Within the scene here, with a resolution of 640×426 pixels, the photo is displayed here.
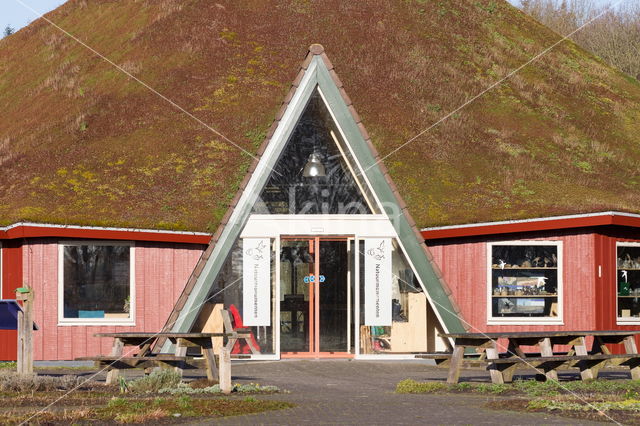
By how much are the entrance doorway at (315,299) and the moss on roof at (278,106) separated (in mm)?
3164

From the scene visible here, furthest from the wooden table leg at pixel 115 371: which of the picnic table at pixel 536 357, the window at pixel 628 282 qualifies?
the window at pixel 628 282

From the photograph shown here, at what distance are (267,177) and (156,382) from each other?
8017mm

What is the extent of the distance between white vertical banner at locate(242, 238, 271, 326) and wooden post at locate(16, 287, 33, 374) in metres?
6.44

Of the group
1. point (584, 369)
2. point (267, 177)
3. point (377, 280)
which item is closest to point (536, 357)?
point (584, 369)

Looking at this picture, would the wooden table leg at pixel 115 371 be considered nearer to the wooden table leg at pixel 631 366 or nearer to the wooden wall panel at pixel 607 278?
the wooden table leg at pixel 631 366

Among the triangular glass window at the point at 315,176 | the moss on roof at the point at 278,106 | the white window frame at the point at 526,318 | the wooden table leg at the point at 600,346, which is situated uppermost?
the moss on roof at the point at 278,106

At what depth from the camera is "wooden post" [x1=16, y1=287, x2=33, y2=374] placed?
17.5 m

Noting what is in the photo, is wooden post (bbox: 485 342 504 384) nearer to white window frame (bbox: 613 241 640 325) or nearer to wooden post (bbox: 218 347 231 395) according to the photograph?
wooden post (bbox: 218 347 231 395)

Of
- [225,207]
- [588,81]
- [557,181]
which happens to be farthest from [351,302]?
[588,81]

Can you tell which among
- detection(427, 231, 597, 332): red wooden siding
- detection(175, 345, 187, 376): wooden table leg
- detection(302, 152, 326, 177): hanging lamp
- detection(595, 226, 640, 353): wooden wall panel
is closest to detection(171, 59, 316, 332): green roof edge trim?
detection(302, 152, 326, 177): hanging lamp

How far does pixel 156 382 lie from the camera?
16062mm

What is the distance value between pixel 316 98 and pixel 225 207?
7136 mm

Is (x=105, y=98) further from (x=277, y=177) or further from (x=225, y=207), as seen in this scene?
(x=277, y=177)

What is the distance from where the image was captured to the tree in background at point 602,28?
6788 centimetres
